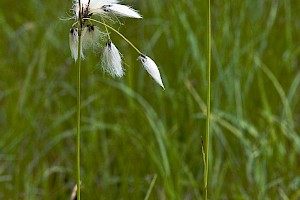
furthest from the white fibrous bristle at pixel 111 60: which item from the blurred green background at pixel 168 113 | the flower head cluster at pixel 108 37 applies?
the blurred green background at pixel 168 113

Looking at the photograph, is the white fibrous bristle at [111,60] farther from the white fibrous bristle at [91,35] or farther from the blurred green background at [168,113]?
the blurred green background at [168,113]

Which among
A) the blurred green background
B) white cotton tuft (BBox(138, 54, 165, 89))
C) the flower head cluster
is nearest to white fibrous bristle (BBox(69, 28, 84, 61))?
the flower head cluster

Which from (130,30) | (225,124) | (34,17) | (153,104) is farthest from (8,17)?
(225,124)

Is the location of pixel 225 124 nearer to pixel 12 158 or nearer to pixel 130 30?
pixel 12 158

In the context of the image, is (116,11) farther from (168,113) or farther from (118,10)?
(168,113)

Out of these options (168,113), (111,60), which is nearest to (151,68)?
(111,60)
